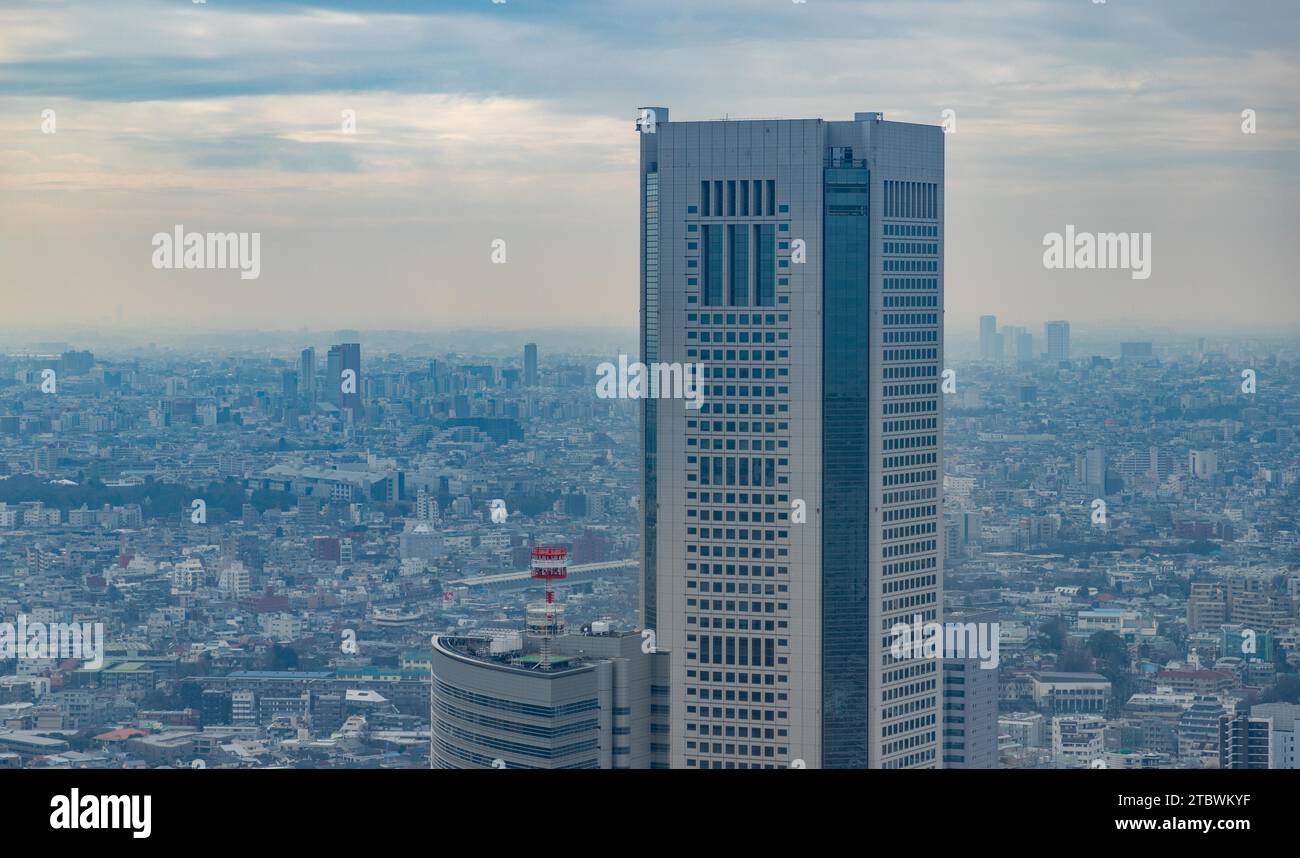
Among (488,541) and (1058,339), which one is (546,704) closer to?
(488,541)

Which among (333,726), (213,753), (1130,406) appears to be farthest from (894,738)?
(213,753)

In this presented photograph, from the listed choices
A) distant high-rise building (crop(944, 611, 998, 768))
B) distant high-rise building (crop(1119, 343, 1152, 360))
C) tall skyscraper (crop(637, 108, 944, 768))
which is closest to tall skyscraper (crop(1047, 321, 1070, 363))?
distant high-rise building (crop(1119, 343, 1152, 360))

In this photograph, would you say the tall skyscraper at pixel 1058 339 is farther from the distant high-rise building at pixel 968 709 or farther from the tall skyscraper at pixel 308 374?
the tall skyscraper at pixel 308 374

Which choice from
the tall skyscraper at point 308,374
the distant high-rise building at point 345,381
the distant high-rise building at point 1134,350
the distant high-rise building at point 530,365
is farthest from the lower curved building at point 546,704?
the distant high-rise building at point 1134,350

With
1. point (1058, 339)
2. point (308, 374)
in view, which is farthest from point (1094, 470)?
point (308, 374)

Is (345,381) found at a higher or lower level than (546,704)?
higher
